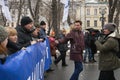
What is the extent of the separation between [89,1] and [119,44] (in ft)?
351

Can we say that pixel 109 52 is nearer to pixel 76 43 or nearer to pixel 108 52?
pixel 108 52

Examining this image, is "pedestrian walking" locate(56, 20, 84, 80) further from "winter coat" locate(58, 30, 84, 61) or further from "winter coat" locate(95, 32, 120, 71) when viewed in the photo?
"winter coat" locate(95, 32, 120, 71)

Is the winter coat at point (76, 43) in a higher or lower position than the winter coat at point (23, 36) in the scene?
lower

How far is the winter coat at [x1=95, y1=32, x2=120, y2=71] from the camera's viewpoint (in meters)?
8.53

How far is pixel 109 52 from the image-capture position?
864 cm

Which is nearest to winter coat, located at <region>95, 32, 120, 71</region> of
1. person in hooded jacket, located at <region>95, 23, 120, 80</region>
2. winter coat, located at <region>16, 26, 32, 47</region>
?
person in hooded jacket, located at <region>95, 23, 120, 80</region>

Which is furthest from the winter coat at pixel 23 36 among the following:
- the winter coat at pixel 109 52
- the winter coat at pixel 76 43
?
the winter coat at pixel 76 43

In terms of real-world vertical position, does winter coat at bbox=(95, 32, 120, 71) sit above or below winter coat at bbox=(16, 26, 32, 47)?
below

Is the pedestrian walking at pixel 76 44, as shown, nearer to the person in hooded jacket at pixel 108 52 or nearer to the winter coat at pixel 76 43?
the winter coat at pixel 76 43

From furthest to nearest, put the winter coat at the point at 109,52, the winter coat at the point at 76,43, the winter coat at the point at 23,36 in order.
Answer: the winter coat at the point at 76,43, the winter coat at the point at 23,36, the winter coat at the point at 109,52

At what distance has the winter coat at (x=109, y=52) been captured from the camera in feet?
28.0

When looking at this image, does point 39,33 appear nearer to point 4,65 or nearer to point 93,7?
point 4,65

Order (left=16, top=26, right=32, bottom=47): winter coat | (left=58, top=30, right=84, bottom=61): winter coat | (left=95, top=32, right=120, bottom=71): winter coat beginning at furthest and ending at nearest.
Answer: (left=58, top=30, right=84, bottom=61): winter coat, (left=16, top=26, right=32, bottom=47): winter coat, (left=95, top=32, right=120, bottom=71): winter coat

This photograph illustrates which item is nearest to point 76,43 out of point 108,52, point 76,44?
point 76,44
